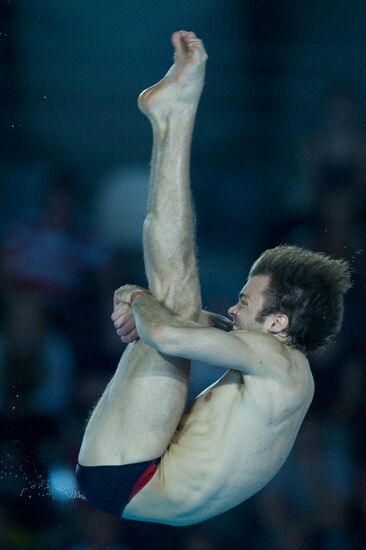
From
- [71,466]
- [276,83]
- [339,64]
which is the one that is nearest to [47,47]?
[276,83]

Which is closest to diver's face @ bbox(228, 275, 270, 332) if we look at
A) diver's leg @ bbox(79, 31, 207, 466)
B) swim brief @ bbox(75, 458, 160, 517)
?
diver's leg @ bbox(79, 31, 207, 466)

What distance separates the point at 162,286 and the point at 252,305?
0.77 feet

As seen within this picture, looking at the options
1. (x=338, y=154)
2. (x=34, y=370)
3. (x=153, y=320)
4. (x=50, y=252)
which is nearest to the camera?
(x=153, y=320)

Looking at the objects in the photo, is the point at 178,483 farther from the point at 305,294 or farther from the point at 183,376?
the point at 305,294

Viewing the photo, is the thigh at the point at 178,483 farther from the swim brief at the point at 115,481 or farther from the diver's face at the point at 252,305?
the diver's face at the point at 252,305

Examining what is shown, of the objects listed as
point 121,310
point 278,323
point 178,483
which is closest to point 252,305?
point 278,323

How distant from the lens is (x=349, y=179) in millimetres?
4273

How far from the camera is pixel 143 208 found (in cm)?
434

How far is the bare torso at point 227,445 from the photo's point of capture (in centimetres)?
247

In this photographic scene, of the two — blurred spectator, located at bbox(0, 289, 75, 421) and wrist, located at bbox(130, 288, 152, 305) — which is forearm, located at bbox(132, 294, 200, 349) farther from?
blurred spectator, located at bbox(0, 289, 75, 421)

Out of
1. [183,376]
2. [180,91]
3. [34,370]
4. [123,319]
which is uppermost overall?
[180,91]

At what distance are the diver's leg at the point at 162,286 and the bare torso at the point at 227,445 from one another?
70 mm

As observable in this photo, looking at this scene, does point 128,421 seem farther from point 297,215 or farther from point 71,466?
point 297,215

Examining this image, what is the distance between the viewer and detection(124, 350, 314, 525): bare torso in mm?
2473
